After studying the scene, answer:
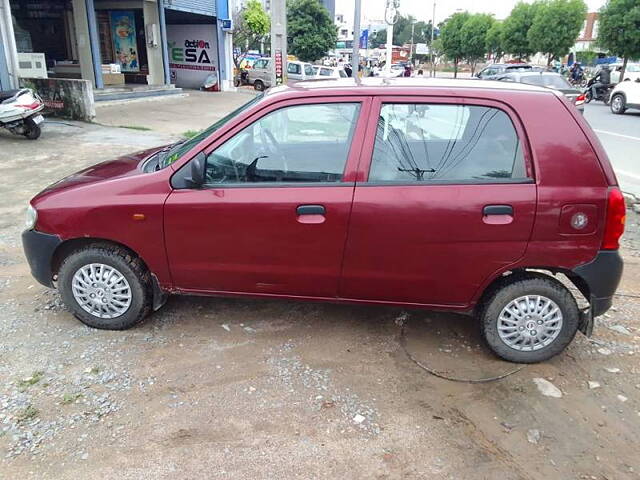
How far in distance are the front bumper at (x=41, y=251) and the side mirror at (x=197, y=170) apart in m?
1.06

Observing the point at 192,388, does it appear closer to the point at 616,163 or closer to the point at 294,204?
the point at 294,204

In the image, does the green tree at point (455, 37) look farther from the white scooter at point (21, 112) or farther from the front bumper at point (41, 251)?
the front bumper at point (41, 251)

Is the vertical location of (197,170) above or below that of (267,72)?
below

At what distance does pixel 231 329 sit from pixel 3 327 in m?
1.65

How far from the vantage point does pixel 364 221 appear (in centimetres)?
326

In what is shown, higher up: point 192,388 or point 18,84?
point 18,84

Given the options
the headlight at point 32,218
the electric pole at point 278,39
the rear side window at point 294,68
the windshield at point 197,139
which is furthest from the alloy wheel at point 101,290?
the rear side window at point 294,68

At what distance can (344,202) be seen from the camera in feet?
10.7

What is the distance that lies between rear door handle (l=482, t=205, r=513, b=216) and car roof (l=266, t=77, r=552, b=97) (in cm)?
73

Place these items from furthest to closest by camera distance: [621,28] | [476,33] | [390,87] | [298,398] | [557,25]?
1. [476,33]
2. [557,25]
3. [621,28]
4. [390,87]
5. [298,398]

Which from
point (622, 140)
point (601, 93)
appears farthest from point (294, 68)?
point (622, 140)

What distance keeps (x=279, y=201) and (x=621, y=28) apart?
28879 millimetres

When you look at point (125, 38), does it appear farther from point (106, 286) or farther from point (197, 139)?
point (106, 286)

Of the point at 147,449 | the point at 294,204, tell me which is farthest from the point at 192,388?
the point at 294,204
